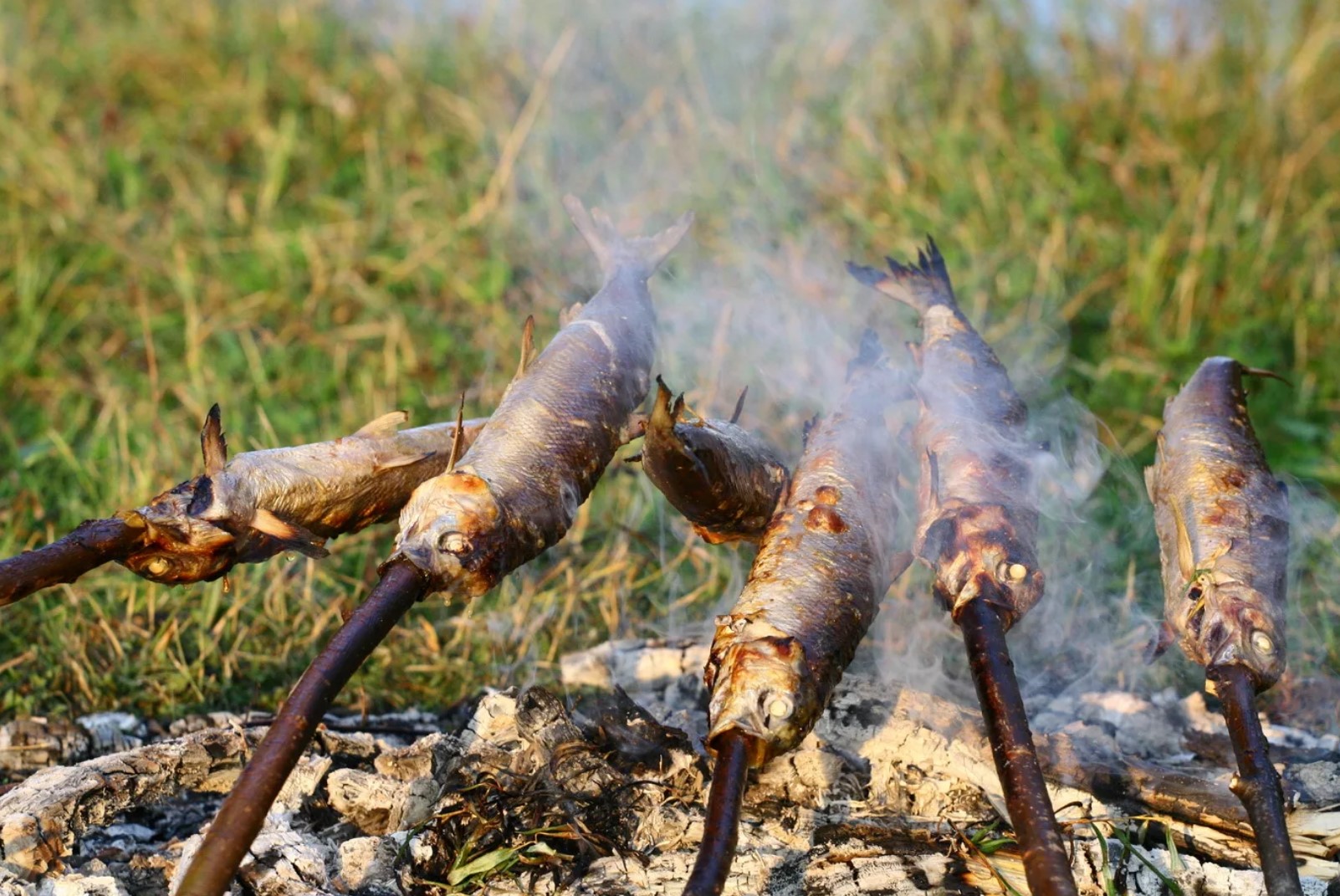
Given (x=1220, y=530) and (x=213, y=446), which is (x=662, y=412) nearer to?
(x=213, y=446)

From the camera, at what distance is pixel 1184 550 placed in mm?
2523

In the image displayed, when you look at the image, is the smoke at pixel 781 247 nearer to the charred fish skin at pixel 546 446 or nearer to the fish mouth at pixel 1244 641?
the fish mouth at pixel 1244 641

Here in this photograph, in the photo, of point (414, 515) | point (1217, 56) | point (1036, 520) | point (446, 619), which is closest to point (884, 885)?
point (1036, 520)

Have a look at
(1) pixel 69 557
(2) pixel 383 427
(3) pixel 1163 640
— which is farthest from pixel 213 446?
(3) pixel 1163 640

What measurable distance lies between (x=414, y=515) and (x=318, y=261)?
3214mm

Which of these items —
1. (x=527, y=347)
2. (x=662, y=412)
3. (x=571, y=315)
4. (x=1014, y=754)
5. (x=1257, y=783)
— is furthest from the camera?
(x=571, y=315)

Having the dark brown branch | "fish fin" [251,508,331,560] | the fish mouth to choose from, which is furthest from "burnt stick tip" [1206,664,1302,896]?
the dark brown branch

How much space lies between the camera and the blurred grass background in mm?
3576

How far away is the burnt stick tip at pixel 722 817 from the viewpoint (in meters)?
1.79

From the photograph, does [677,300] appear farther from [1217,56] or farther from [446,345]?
[1217,56]

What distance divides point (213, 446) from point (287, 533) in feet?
0.70

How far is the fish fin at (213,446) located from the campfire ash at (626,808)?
66 cm

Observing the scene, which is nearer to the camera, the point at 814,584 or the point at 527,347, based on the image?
the point at 814,584

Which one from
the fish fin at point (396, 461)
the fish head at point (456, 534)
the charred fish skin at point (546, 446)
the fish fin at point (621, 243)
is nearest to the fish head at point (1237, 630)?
the charred fish skin at point (546, 446)
